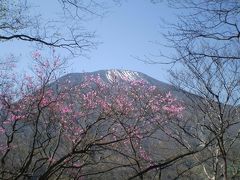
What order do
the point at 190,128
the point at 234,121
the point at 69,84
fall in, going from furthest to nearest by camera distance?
the point at 69,84 → the point at 190,128 → the point at 234,121

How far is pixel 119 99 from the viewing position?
1414 centimetres

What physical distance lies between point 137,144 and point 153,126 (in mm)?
1388

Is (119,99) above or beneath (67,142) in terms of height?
above

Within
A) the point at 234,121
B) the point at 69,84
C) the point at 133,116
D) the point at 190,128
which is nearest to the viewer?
the point at 133,116

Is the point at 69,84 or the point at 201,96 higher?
the point at 69,84

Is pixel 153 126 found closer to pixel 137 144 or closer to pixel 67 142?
pixel 137 144

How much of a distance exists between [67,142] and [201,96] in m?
5.71

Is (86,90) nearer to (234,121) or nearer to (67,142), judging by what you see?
(67,142)

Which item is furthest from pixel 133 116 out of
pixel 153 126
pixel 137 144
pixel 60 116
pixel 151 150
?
pixel 151 150

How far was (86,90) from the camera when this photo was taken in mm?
16297

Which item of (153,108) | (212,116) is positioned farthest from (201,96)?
(153,108)

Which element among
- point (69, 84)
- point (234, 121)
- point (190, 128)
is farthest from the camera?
point (69, 84)

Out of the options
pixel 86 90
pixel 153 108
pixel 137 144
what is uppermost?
pixel 86 90

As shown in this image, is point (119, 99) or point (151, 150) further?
point (151, 150)
